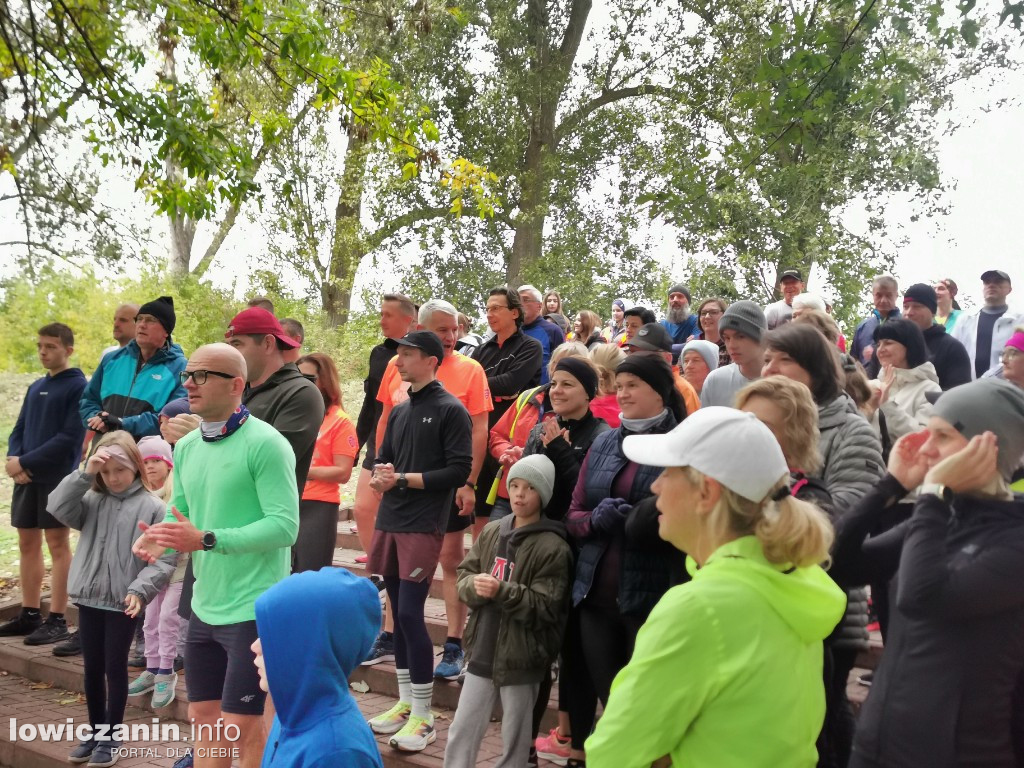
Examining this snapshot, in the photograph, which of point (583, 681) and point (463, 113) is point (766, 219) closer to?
point (463, 113)

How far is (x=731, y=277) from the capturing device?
56.6 ft

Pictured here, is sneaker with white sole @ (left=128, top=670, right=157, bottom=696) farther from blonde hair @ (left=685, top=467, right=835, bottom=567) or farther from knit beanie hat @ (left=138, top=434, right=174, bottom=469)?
blonde hair @ (left=685, top=467, right=835, bottom=567)

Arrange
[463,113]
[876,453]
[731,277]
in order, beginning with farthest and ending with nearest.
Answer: [463,113] → [731,277] → [876,453]

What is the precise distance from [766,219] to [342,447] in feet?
38.9

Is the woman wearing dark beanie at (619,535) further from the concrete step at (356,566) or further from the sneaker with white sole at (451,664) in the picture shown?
the concrete step at (356,566)

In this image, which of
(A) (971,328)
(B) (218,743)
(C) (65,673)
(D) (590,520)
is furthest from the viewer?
(A) (971,328)

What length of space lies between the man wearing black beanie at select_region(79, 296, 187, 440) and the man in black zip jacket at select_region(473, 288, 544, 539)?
2188 mm

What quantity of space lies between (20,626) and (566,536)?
204 inches

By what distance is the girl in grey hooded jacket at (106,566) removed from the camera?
506 centimetres

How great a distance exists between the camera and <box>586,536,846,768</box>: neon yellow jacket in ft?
6.20

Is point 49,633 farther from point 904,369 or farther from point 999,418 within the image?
point 999,418

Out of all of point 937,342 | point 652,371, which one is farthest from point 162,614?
point 937,342

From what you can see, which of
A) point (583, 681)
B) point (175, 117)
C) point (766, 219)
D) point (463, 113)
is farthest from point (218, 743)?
point (463, 113)

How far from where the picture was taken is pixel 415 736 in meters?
4.86
